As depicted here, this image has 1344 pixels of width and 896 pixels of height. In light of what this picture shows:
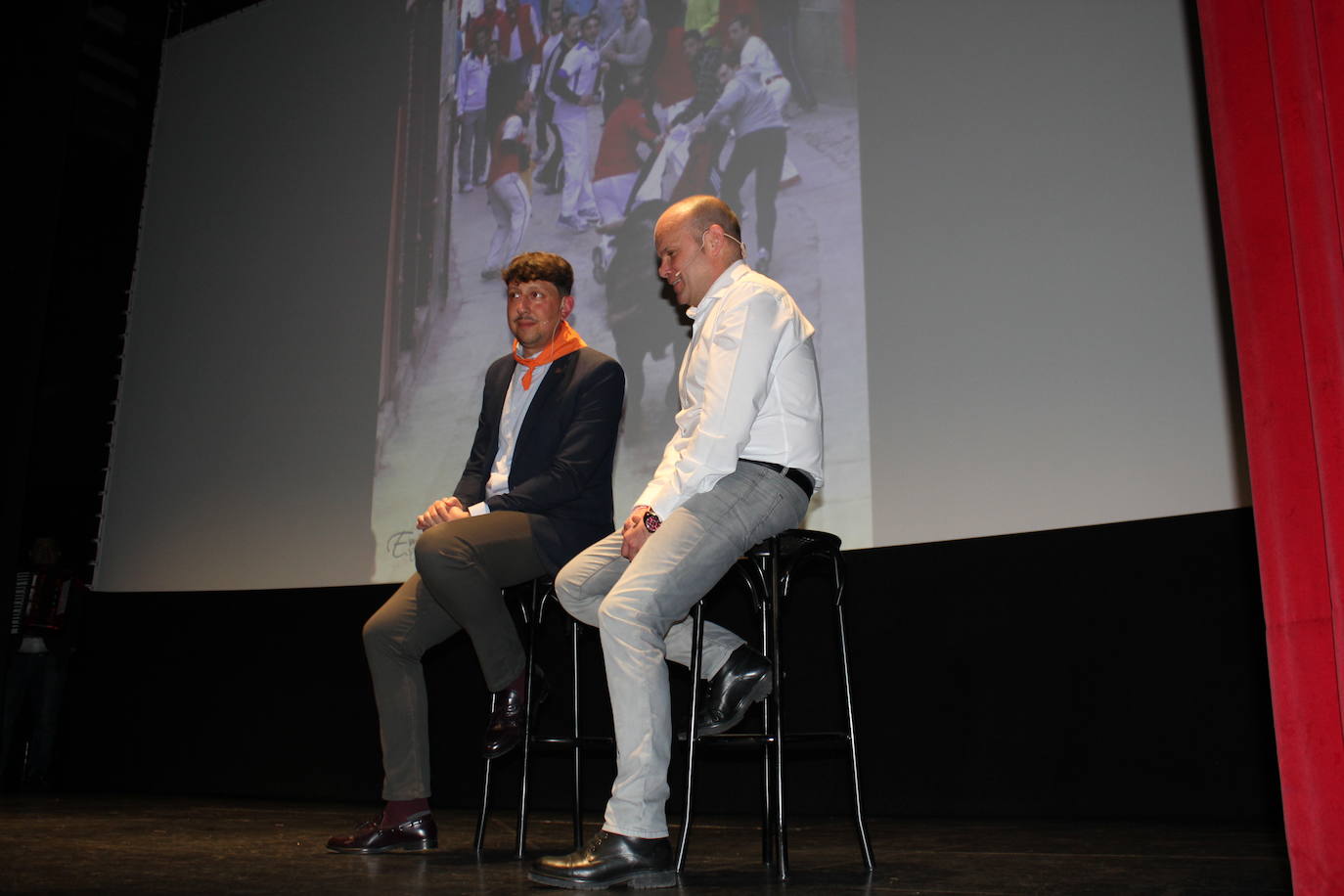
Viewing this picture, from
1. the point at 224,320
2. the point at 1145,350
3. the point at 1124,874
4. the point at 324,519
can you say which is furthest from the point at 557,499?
the point at 224,320

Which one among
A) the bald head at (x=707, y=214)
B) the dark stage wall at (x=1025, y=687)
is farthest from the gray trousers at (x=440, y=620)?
the dark stage wall at (x=1025, y=687)

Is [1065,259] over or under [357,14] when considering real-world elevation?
under

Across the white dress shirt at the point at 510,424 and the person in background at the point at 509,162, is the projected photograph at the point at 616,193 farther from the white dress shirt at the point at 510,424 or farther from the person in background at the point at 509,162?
the white dress shirt at the point at 510,424

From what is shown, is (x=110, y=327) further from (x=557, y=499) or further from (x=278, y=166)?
(x=557, y=499)

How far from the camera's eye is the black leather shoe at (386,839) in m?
2.42

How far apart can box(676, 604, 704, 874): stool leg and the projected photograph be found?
134 centimetres

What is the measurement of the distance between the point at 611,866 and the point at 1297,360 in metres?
1.33

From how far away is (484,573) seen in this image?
239cm

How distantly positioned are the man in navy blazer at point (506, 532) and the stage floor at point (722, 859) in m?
0.24

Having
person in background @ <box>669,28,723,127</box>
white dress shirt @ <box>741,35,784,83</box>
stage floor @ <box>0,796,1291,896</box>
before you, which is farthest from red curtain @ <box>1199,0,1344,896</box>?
person in background @ <box>669,28,723,127</box>

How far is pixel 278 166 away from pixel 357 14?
80 cm

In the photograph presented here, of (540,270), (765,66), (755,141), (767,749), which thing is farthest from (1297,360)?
(765,66)

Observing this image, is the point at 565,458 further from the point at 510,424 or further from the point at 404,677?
the point at 404,677

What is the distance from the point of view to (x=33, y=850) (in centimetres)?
252
